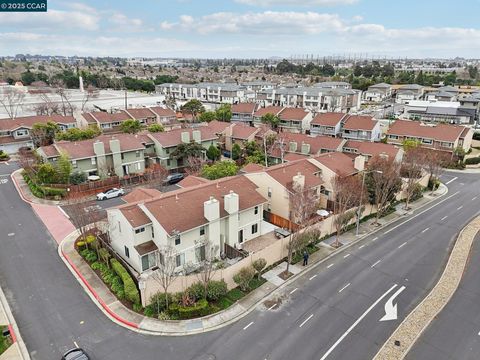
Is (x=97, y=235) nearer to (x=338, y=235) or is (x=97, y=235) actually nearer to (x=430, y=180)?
(x=338, y=235)

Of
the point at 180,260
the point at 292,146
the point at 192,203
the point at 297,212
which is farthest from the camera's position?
the point at 292,146

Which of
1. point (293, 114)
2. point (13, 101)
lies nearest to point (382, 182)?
point (293, 114)

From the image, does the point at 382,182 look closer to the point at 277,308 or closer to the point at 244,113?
the point at 277,308

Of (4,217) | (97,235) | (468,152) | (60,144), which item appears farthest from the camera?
A: (468,152)


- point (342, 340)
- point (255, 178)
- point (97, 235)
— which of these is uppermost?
point (255, 178)

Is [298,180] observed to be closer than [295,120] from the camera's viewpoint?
Yes

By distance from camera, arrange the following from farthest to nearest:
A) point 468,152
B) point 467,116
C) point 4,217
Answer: point 467,116
point 468,152
point 4,217

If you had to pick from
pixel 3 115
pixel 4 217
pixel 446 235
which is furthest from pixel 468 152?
pixel 3 115
